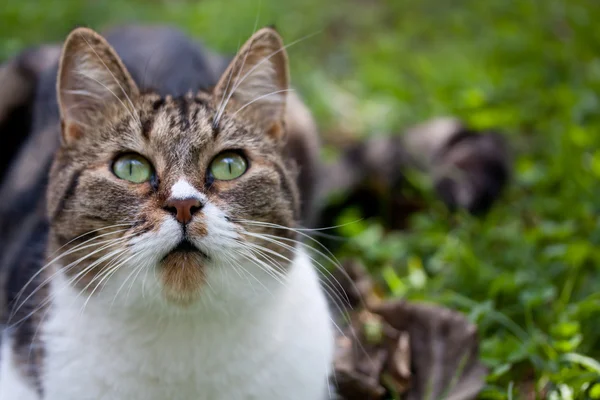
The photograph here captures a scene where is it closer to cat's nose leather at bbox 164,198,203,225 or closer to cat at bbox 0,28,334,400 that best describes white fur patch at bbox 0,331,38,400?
cat at bbox 0,28,334,400

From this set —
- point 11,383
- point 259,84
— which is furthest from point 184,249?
point 11,383

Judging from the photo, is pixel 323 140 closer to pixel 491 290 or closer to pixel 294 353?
pixel 491 290

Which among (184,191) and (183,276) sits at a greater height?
(184,191)

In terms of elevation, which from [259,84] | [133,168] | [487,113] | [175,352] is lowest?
[175,352]

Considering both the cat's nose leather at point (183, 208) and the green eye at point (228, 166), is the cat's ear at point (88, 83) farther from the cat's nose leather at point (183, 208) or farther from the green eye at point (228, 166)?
the cat's nose leather at point (183, 208)

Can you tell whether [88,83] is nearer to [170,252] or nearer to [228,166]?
[228,166]

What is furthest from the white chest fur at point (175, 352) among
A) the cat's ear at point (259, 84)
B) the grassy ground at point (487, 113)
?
the grassy ground at point (487, 113)

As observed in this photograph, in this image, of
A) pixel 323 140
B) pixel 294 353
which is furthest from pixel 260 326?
pixel 323 140
